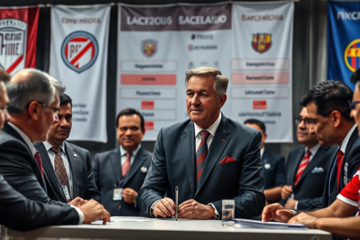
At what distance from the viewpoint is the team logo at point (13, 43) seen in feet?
22.5

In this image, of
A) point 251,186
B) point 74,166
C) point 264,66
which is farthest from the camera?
point 264,66

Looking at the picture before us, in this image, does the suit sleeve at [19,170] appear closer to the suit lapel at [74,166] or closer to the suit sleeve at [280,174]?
the suit lapel at [74,166]

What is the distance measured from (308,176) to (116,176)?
2.26 m

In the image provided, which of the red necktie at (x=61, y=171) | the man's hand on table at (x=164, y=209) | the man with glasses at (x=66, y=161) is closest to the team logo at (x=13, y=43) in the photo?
the man with glasses at (x=66, y=161)

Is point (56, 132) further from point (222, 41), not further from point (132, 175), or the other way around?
point (222, 41)

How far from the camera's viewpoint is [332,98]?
3.34m

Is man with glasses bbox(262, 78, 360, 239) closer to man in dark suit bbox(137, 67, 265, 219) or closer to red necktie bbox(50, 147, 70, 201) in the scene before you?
man in dark suit bbox(137, 67, 265, 219)

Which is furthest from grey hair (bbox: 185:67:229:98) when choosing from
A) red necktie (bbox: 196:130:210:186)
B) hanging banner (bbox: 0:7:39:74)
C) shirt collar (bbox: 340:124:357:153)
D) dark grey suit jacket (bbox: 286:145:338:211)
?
hanging banner (bbox: 0:7:39:74)

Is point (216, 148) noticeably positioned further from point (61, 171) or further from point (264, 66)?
point (264, 66)

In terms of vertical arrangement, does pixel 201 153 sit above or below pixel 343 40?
below

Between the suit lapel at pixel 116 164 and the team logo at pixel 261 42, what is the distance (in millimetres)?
2574

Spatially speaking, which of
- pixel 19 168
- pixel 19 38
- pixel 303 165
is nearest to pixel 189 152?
pixel 19 168

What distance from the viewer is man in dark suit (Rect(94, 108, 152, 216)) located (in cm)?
509

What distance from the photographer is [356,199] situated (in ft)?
8.64
